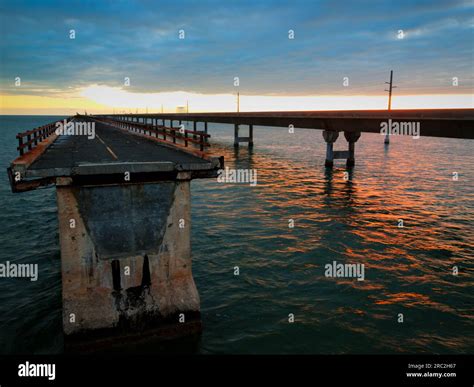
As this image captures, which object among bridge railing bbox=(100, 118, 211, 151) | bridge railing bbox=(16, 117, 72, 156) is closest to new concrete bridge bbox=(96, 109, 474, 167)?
bridge railing bbox=(100, 118, 211, 151)

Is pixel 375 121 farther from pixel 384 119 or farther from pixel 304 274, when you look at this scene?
pixel 304 274

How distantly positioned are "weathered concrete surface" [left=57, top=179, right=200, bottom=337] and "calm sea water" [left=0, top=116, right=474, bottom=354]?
1017 millimetres

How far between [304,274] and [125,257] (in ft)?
23.4

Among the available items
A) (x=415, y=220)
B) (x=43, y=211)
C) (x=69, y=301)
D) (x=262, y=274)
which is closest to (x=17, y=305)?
(x=69, y=301)

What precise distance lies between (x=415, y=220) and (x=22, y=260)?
20.6 m

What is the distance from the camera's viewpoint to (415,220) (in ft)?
70.9

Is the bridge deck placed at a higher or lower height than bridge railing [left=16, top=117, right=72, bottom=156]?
lower

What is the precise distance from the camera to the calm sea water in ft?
32.9

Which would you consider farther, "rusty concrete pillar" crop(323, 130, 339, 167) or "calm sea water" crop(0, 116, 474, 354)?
"rusty concrete pillar" crop(323, 130, 339, 167)

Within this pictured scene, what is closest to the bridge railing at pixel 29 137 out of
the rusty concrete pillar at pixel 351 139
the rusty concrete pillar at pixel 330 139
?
the rusty concrete pillar at pixel 330 139

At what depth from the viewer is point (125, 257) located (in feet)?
32.4

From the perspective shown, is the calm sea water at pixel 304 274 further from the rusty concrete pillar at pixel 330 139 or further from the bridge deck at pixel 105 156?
the rusty concrete pillar at pixel 330 139

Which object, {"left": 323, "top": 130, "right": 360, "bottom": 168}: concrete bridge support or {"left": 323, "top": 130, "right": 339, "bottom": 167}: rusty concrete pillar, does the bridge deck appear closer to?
{"left": 323, "top": 130, "right": 339, "bottom": 167}: rusty concrete pillar

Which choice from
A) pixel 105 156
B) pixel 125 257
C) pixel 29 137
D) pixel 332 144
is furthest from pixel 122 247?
pixel 332 144
